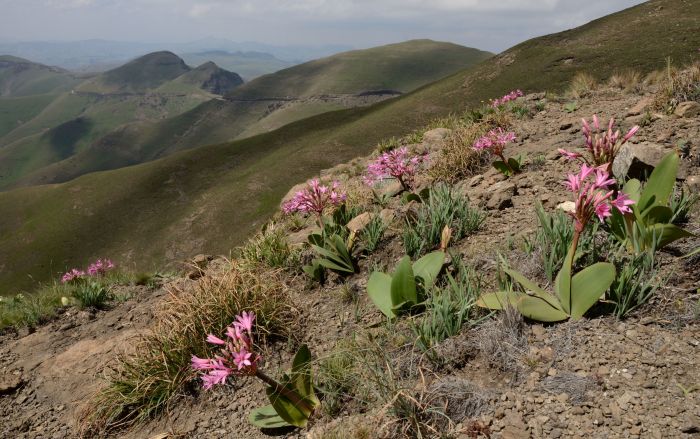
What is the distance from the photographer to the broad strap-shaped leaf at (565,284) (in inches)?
107

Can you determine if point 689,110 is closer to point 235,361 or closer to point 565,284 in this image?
point 565,284

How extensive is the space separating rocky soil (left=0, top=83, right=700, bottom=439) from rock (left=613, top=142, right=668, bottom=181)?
0.02 meters

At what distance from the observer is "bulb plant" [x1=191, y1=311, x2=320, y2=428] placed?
2.57m

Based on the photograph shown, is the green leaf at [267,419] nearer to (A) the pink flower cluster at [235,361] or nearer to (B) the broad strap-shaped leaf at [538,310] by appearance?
(A) the pink flower cluster at [235,361]

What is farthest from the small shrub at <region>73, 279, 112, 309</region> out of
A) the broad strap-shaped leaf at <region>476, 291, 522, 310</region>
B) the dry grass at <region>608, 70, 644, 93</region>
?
the dry grass at <region>608, 70, 644, 93</region>

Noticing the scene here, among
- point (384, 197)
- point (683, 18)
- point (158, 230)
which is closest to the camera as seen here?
point (384, 197)

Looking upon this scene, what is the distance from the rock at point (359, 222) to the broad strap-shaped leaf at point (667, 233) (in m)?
2.88

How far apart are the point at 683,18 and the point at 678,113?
49946 millimetres

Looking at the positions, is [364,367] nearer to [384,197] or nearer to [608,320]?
[608,320]

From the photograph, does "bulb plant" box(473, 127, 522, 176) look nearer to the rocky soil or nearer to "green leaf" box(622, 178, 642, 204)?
the rocky soil

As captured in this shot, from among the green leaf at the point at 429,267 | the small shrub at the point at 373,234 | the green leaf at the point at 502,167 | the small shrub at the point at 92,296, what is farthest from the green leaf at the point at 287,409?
the small shrub at the point at 92,296

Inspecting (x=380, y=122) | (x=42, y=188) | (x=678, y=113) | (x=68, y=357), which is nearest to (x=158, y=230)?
(x=380, y=122)

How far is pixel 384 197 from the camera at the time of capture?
21.2ft

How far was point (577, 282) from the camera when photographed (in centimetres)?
280
